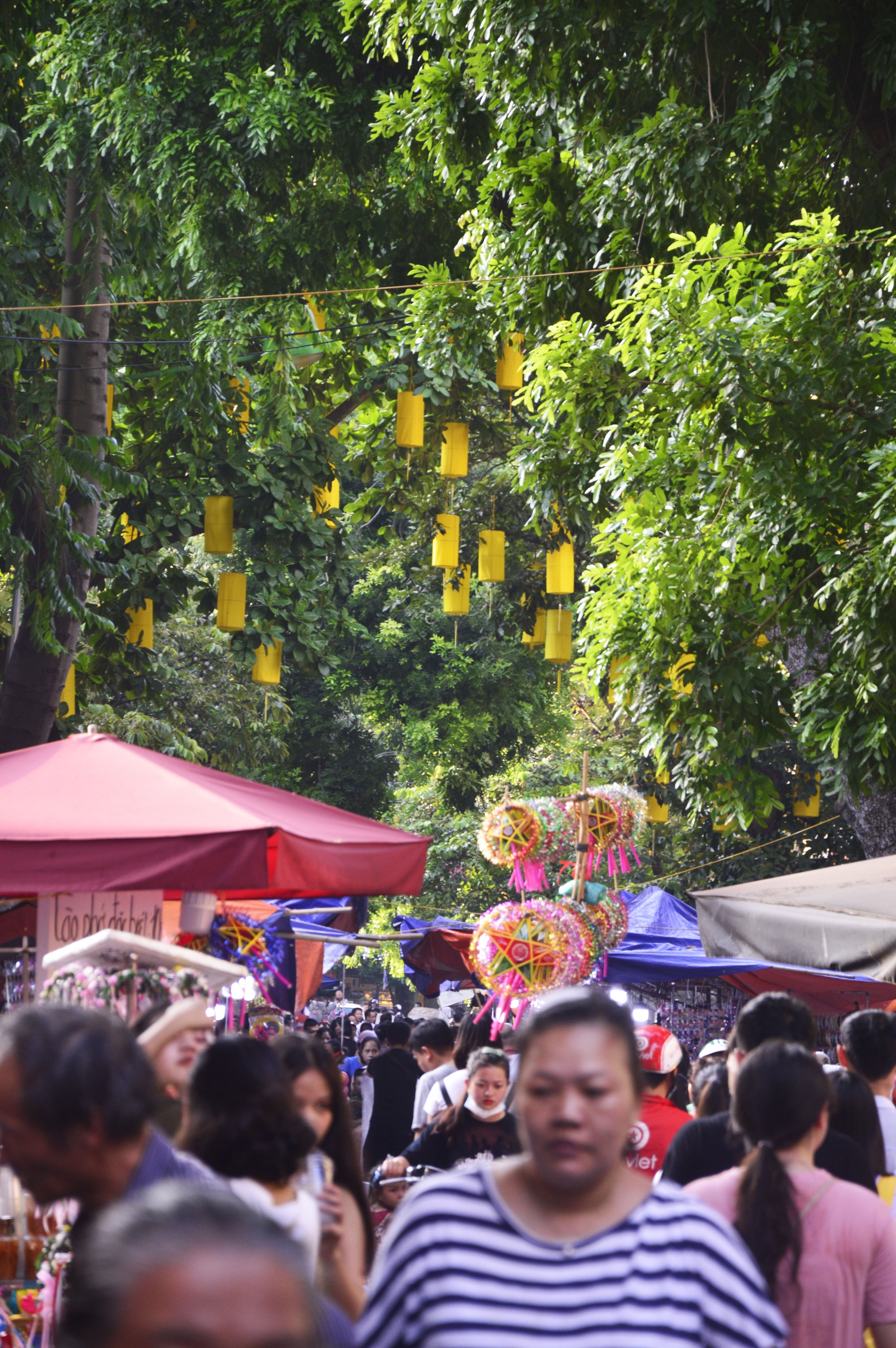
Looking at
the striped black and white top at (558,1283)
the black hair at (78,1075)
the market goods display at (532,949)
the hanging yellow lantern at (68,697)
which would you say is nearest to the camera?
the striped black and white top at (558,1283)

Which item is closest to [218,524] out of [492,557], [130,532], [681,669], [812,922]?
[130,532]

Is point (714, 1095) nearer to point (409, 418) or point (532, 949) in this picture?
point (532, 949)

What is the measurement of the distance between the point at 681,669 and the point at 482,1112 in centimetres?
384

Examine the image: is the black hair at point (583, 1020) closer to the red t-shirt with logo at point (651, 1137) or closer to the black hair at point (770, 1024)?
the black hair at point (770, 1024)

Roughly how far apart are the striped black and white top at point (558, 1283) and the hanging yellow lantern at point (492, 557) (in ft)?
43.2

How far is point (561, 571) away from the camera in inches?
603

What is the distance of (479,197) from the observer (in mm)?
12133

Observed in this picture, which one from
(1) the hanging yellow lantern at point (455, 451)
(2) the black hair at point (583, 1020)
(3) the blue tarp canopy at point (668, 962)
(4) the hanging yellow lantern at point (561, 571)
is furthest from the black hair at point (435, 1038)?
(4) the hanging yellow lantern at point (561, 571)

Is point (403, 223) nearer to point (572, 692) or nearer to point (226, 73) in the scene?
point (226, 73)

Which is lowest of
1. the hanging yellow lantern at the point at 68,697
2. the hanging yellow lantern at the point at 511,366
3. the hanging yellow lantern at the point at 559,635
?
the hanging yellow lantern at the point at 68,697

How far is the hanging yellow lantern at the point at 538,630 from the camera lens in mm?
20250

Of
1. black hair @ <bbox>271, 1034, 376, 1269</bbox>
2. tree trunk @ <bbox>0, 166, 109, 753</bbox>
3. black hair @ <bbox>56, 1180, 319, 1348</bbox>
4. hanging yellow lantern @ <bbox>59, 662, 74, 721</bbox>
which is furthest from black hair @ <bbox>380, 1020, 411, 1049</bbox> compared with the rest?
black hair @ <bbox>56, 1180, 319, 1348</bbox>

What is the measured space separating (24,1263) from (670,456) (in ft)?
19.6

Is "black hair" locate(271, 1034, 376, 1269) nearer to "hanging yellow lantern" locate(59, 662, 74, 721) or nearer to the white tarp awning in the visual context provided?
the white tarp awning
